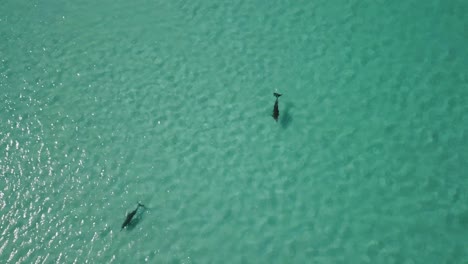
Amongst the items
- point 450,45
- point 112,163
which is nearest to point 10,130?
point 112,163

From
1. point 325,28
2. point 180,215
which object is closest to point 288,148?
point 180,215

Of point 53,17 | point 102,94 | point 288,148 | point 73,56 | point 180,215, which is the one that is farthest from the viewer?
point 53,17

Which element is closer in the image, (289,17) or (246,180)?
(246,180)

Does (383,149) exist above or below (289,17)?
below

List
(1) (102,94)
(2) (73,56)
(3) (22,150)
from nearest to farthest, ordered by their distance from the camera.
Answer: (3) (22,150), (1) (102,94), (2) (73,56)

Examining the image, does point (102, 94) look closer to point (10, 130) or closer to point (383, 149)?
point (10, 130)

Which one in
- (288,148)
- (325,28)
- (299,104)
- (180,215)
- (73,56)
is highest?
(325,28)
